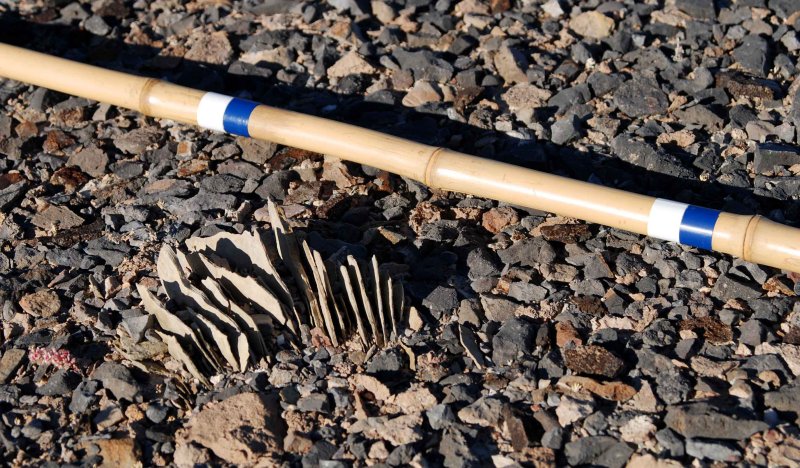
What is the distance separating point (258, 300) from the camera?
14.5 feet

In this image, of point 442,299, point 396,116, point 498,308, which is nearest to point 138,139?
point 396,116

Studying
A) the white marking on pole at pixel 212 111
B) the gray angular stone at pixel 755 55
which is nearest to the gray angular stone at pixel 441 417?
the white marking on pole at pixel 212 111

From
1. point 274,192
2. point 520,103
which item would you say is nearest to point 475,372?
point 274,192

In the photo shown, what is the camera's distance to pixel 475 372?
414 centimetres

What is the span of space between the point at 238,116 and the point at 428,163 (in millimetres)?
1104

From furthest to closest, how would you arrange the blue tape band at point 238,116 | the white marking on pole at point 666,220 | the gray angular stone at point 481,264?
the blue tape band at point 238,116
the gray angular stone at point 481,264
the white marking on pole at point 666,220

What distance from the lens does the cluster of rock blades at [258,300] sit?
4.27 metres

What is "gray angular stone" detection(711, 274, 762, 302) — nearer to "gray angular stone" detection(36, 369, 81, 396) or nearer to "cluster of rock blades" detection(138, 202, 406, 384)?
"cluster of rock blades" detection(138, 202, 406, 384)

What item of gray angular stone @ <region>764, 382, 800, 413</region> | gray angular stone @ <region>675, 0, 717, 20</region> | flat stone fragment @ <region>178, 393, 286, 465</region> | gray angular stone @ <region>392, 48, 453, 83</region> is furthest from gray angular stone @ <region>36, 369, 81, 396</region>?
gray angular stone @ <region>675, 0, 717, 20</region>

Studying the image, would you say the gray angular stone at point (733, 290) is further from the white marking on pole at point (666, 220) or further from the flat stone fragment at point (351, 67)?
the flat stone fragment at point (351, 67)

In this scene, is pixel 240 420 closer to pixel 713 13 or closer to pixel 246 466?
pixel 246 466

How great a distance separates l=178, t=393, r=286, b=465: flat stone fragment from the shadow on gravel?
196cm

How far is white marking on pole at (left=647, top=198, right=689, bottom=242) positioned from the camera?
4.48 metres

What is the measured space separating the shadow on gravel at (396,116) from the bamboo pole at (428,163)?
434mm
